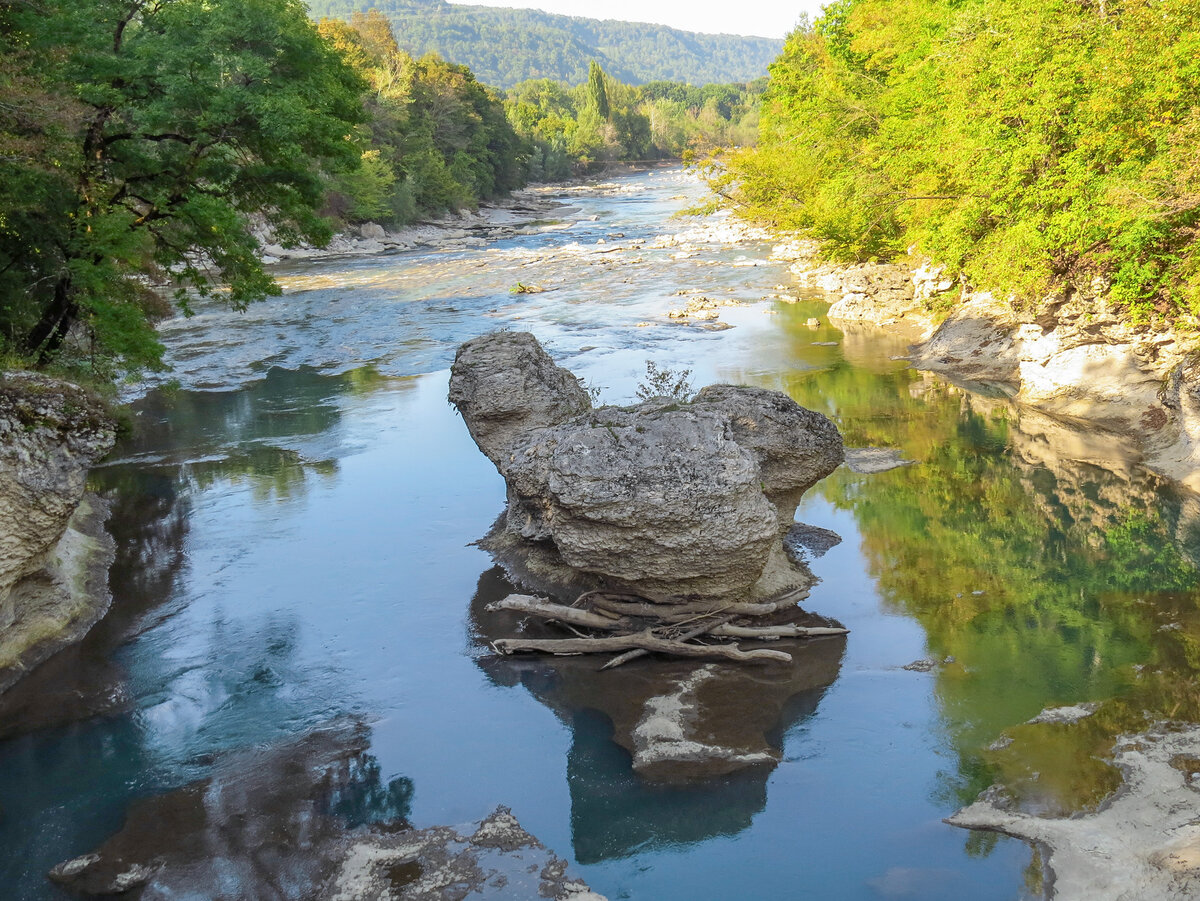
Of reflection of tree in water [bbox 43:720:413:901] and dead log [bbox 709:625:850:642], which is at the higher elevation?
dead log [bbox 709:625:850:642]

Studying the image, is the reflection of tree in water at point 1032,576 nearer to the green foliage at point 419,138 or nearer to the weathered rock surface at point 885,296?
the weathered rock surface at point 885,296

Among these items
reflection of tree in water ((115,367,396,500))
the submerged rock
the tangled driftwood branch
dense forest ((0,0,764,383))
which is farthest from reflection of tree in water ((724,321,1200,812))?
dense forest ((0,0,764,383))

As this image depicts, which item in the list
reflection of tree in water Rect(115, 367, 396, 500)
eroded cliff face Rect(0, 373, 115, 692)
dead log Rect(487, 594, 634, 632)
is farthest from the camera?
reflection of tree in water Rect(115, 367, 396, 500)

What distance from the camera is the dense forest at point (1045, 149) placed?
56.9 ft

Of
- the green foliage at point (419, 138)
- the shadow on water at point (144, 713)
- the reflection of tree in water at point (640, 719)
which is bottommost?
the shadow on water at point (144, 713)

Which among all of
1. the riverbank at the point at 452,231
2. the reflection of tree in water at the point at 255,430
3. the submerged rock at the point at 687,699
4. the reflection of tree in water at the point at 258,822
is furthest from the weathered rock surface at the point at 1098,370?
the riverbank at the point at 452,231

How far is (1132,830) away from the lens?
7.74 metres

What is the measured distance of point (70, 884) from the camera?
7934mm

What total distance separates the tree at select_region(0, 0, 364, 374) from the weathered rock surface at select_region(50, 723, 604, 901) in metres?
8.96

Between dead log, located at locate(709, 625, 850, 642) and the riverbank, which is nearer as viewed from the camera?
dead log, located at locate(709, 625, 850, 642)

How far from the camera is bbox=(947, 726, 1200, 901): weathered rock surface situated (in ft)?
23.5

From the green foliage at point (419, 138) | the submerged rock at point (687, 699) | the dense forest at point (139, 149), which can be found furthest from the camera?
the green foliage at point (419, 138)

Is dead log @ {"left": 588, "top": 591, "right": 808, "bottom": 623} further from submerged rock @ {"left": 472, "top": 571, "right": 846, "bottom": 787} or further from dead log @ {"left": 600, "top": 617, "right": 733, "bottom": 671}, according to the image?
submerged rock @ {"left": 472, "top": 571, "right": 846, "bottom": 787}

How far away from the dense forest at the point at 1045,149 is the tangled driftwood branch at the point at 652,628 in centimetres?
1090
